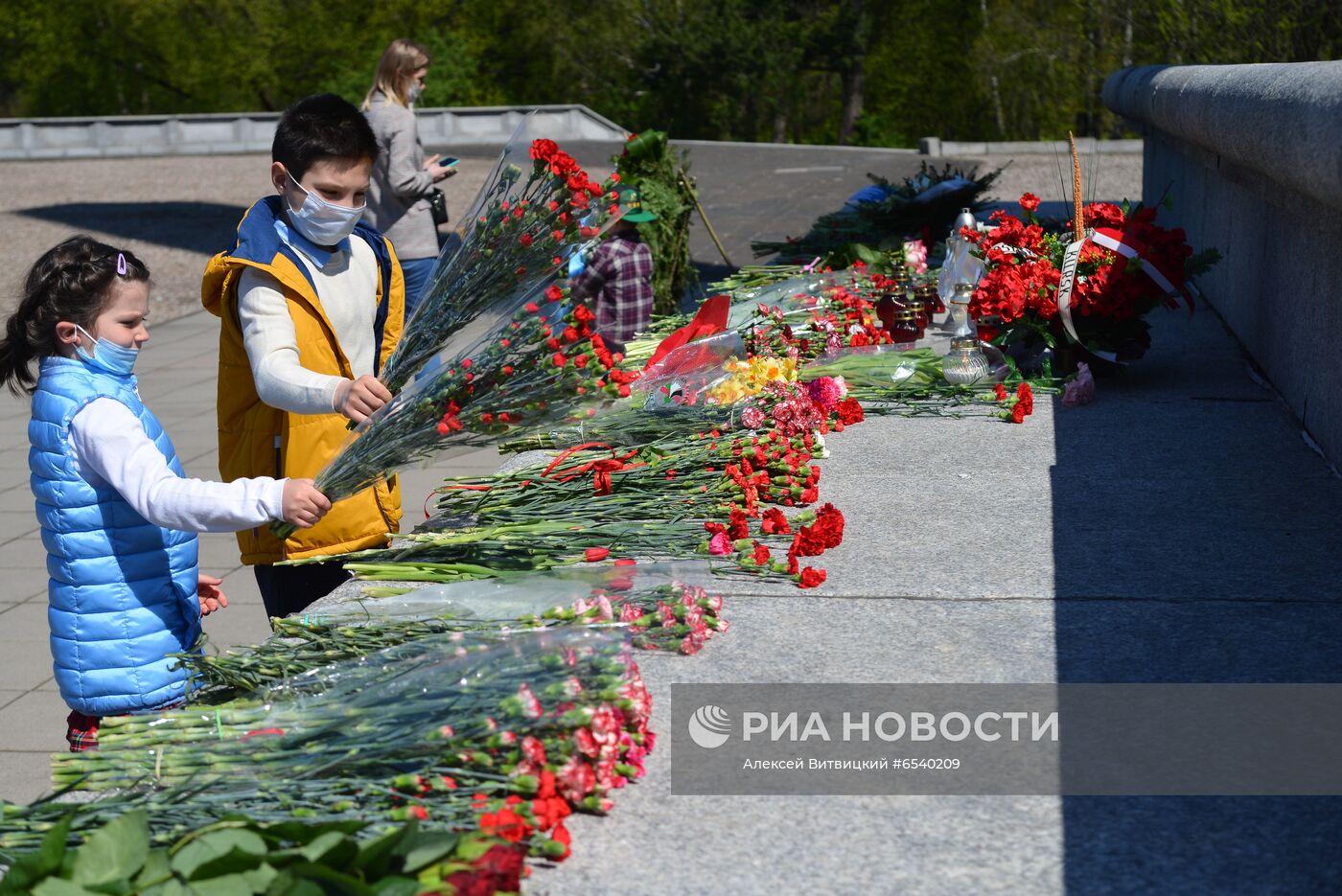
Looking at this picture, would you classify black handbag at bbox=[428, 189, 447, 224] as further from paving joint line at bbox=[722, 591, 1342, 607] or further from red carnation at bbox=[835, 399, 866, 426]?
paving joint line at bbox=[722, 591, 1342, 607]

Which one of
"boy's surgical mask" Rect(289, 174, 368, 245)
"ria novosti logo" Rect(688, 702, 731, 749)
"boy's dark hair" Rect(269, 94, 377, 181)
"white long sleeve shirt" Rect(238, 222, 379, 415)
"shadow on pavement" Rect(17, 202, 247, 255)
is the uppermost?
"boy's dark hair" Rect(269, 94, 377, 181)

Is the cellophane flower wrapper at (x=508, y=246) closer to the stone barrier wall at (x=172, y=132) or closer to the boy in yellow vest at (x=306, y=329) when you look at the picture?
the boy in yellow vest at (x=306, y=329)

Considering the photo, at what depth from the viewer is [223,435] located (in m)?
3.47

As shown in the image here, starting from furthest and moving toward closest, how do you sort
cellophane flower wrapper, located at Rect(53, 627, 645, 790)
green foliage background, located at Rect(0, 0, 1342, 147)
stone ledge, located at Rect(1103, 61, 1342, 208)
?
green foliage background, located at Rect(0, 0, 1342, 147)
stone ledge, located at Rect(1103, 61, 1342, 208)
cellophane flower wrapper, located at Rect(53, 627, 645, 790)

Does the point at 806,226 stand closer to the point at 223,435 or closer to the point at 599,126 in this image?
the point at 223,435

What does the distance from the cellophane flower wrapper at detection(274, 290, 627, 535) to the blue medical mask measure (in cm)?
48

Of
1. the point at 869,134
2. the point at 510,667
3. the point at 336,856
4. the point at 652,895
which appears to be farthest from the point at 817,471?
the point at 869,134

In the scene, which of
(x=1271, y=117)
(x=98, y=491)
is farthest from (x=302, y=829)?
(x=1271, y=117)

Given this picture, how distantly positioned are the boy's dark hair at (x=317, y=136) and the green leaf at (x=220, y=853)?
1.83 m

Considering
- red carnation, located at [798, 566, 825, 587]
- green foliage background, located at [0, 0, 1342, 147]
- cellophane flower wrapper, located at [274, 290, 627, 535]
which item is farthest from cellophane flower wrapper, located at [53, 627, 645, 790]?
green foliage background, located at [0, 0, 1342, 147]

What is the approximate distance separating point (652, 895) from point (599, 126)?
93.3 feet

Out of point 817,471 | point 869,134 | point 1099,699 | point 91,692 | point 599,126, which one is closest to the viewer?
point 1099,699

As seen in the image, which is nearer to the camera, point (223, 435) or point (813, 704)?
point (813, 704)

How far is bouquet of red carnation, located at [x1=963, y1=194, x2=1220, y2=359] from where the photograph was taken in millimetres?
5152
